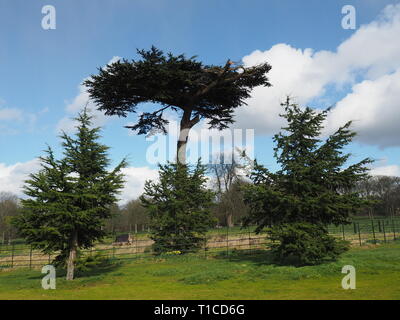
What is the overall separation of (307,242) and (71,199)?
9823 millimetres

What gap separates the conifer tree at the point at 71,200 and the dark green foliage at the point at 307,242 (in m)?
7.40

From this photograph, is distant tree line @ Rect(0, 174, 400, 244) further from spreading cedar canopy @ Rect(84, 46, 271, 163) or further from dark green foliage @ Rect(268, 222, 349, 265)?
dark green foliage @ Rect(268, 222, 349, 265)

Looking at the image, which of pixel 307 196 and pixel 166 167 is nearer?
pixel 307 196

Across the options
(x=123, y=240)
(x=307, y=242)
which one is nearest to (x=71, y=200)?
(x=307, y=242)

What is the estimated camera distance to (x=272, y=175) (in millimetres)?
14859

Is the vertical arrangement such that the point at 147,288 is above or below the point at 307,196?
below

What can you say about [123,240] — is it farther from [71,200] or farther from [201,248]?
[71,200]

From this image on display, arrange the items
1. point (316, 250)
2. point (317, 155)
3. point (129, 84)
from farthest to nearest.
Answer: point (129, 84) → point (317, 155) → point (316, 250)

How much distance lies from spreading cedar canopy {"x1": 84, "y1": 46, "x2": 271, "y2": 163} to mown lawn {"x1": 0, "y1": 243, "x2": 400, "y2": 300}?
43.6 feet

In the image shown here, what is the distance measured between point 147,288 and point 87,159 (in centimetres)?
619

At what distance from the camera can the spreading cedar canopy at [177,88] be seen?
22.9 m

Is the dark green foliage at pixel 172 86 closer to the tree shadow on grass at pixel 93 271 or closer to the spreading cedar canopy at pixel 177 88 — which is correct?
the spreading cedar canopy at pixel 177 88

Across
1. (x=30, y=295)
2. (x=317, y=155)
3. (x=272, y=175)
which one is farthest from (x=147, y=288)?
(x=317, y=155)

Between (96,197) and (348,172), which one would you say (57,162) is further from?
(348,172)
